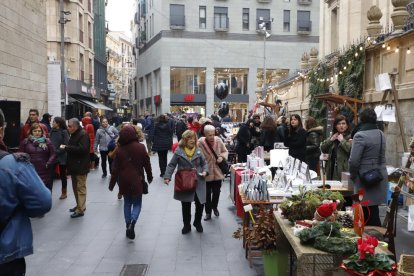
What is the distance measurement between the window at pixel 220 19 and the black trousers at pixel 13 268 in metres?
44.0

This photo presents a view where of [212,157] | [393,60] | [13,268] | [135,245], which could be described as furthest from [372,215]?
[393,60]

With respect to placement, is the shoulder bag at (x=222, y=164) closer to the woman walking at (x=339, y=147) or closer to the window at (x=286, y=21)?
the woman walking at (x=339, y=147)

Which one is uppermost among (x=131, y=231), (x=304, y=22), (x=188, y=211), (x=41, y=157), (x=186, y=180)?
(x=304, y=22)

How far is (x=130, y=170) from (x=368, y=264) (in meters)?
4.39

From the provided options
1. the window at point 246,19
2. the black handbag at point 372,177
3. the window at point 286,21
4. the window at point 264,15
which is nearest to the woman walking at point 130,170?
the black handbag at point 372,177

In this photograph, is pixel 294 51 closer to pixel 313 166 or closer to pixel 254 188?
pixel 313 166

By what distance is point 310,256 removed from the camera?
12.4 feet

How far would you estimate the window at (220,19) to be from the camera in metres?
45.8

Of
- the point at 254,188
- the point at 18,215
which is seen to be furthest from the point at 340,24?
the point at 18,215

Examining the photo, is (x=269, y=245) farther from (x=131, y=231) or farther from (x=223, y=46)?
(x=223, y=46)

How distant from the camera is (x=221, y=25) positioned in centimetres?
4591

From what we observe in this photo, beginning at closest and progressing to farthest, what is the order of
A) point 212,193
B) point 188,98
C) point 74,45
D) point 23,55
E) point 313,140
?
point 212,193 → point 313,140 → point 23,55 → point 74,45 → point 188,98

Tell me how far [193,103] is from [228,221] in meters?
38.3

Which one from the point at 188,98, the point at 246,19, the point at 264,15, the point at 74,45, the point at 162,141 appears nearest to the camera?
the point at 162,141
